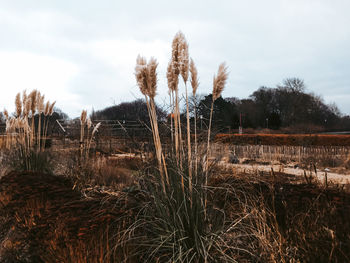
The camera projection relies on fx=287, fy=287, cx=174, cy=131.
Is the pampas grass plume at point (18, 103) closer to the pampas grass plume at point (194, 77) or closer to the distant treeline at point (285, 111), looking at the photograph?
the pampas grass plume at point (194, 77)

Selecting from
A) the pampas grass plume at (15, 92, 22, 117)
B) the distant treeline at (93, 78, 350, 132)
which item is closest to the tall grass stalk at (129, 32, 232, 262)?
the pampas grass plume at (15, 92, 22, 117)

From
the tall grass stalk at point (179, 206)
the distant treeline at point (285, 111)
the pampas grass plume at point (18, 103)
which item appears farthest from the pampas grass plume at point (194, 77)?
the distant treeline at point (285, 111)

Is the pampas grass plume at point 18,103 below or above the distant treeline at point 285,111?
below

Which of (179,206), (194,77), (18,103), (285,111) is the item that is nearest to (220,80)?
(194,77)

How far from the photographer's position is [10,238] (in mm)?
3643

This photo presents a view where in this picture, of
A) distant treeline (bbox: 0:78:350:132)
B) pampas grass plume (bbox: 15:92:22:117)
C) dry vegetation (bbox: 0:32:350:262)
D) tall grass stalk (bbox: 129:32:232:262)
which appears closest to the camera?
dry vegetation (bbox: 0:32:350:262)

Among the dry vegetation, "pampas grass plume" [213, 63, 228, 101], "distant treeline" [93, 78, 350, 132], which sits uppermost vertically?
"distant treeline" [93, 78, 350, 132]

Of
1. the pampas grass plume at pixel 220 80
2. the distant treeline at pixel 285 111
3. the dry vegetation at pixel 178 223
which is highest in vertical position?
the distant treeline at pixel 285 111

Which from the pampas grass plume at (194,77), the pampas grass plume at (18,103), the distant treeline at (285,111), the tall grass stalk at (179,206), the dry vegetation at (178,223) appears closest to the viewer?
the dry vegetation at (178,223)

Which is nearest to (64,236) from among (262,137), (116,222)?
(116,222)

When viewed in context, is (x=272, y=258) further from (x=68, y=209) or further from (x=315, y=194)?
(x=68, y=209)

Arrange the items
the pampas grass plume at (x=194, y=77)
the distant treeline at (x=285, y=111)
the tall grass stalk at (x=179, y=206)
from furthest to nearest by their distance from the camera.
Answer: the distant treeline at (x=285, y=111) < the pampas grass plume at (x=194, y=77) < the tall grass stalk at (x=179, y=206)

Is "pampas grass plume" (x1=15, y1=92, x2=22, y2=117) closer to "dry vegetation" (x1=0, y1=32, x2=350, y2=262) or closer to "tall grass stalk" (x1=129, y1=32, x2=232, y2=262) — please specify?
"dry vegetation" (x1=0, y1=32, x2=350, y2=262)

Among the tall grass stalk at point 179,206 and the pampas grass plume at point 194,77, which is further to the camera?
the pampas grass plume at point 194,77
